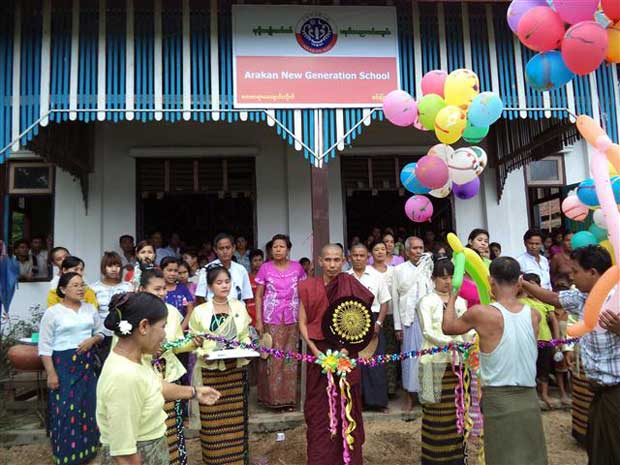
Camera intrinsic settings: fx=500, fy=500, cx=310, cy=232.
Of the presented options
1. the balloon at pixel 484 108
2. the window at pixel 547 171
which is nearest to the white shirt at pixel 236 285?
the balloon at pixel 484 108

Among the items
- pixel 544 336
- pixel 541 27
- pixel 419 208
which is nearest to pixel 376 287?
pixel 419 208

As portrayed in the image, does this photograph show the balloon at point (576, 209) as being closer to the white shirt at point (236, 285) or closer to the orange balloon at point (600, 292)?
the orange balloon at point (600, 292)

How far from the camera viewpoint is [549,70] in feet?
11.1

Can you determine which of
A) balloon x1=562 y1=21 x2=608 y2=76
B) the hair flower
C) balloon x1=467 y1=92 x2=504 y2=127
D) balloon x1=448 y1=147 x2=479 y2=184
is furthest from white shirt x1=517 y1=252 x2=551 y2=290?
the hair flower

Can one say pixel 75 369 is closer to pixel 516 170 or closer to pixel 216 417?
pixel 216 417

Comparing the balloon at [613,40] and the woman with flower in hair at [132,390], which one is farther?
the balloon at [613,40]

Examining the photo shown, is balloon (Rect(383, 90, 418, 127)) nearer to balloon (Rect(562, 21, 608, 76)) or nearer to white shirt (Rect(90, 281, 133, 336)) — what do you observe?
balloon (Rect(562, 21, 608, 76))

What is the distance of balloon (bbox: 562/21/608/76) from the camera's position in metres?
3.04

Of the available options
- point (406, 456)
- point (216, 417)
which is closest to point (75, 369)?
point (216, 417)

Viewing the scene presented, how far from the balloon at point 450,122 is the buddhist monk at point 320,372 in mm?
1234

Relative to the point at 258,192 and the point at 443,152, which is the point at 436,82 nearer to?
the point at 443,152

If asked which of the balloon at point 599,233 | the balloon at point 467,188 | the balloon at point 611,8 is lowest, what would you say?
the balloon at point 599,233

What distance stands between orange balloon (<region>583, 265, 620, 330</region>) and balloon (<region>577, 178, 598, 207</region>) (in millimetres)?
1197

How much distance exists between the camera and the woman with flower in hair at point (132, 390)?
1.96 metres
